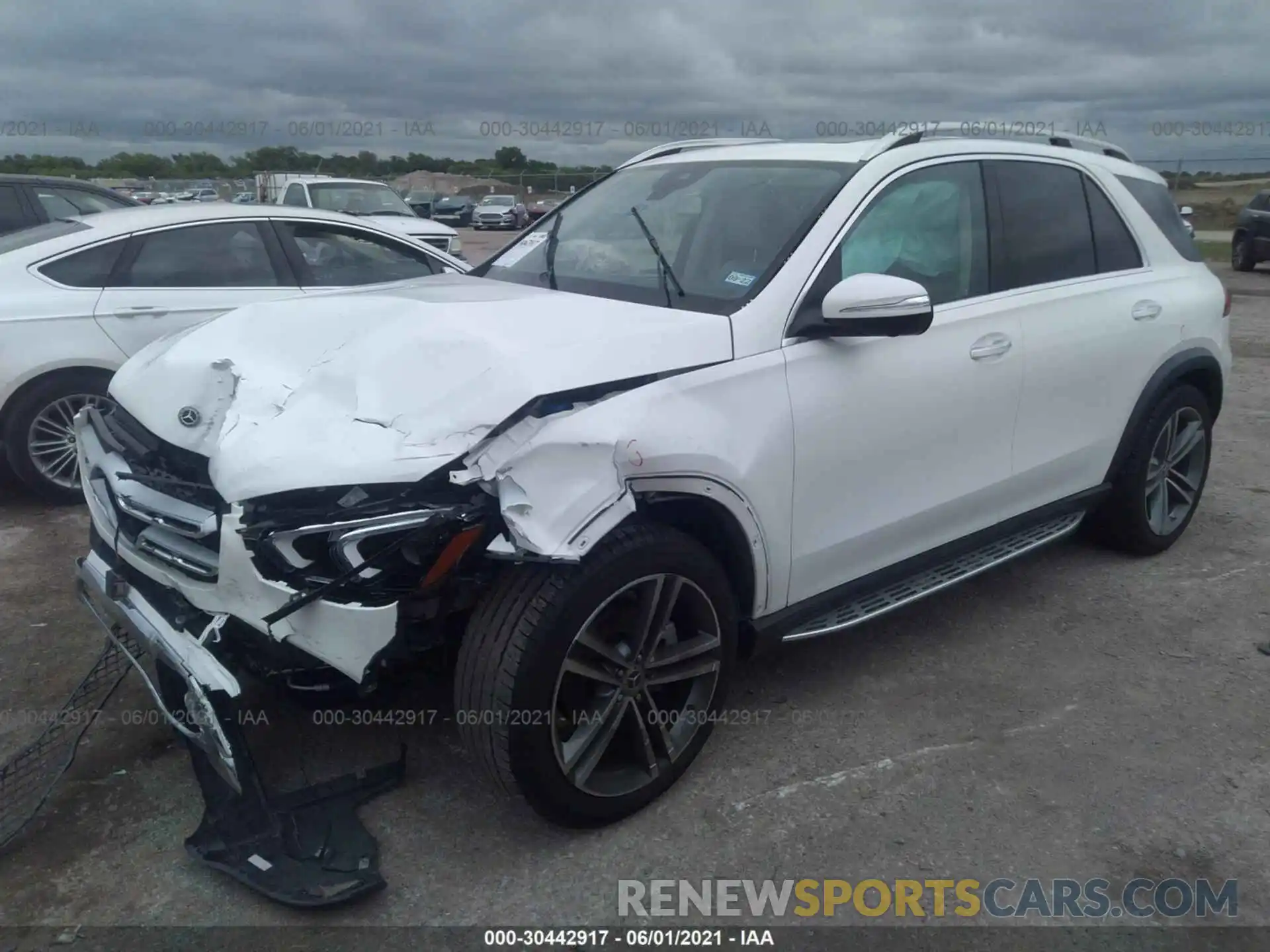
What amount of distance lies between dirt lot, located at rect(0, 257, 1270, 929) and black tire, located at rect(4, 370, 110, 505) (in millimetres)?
1247

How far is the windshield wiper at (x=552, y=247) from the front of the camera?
361cm

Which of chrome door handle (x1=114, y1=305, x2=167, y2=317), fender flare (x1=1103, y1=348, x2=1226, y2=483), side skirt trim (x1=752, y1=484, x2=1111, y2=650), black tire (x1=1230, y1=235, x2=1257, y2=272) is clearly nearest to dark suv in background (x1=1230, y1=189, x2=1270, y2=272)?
black tire (x1=1230, y1=235, x2=1257, y2=272)

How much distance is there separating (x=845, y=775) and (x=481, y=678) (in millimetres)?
1281

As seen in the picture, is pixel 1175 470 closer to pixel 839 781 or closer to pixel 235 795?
pixel 839 781

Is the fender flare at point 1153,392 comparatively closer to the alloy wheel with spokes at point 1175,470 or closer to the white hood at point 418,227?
the alloy wheel with spokes at point 1175,470

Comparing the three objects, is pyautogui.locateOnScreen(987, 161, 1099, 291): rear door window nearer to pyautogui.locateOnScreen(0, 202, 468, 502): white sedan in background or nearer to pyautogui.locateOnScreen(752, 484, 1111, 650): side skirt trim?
pyautogui.locateOnScreen(752, 484, 1111, 650): side skirt trim

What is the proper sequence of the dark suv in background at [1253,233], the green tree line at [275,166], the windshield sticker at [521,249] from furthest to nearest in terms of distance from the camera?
the green tree line at [275,166]
the dark suv in background at [1253,233]
the windshield sticker at [521,249]

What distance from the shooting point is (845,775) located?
3.12m

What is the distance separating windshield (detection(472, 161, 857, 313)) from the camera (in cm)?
321

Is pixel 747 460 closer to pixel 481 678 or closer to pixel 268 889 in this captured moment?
pixel 481 678

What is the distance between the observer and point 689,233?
3486mm

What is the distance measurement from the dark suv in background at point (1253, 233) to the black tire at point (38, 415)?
2016cm

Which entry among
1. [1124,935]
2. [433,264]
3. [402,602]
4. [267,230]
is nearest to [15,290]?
[267,230]

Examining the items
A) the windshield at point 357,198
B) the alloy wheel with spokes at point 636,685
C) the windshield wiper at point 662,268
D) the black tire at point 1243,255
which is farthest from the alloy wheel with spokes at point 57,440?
the black tire at point 1243,255
